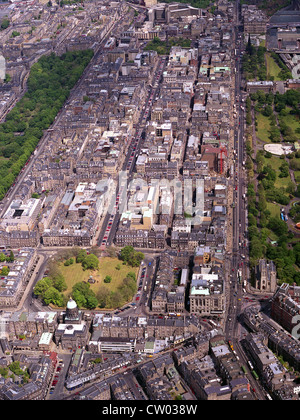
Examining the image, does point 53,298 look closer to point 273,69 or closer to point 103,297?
point 103,297

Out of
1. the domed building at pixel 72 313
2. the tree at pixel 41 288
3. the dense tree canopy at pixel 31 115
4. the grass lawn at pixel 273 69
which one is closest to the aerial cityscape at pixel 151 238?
the tree at pixel 41 288

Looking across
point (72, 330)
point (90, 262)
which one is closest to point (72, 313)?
point (72, 330)

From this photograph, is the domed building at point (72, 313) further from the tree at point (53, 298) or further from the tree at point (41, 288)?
the tree at point (41, 288)

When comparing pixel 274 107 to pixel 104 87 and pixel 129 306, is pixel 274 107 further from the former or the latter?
pixel 129 306

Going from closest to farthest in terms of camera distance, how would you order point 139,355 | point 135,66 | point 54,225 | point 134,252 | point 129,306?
1. point 139,355
2. point 129,306
3. point 134,252
4. point 54,225
5. point 135,66

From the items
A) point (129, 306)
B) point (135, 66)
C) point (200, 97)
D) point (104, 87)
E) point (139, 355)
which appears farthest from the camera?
point (135, 66)

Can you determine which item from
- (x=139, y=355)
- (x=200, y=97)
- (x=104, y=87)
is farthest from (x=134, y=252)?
(x=104, y=87)
